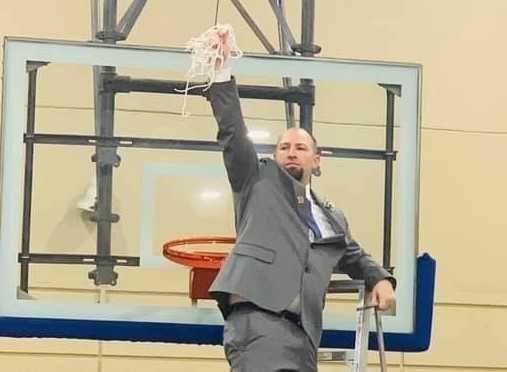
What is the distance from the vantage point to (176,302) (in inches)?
131

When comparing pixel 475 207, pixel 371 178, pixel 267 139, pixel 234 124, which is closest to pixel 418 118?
pixel 371 178

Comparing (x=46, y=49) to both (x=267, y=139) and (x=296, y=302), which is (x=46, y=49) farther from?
(x=296, y=302)

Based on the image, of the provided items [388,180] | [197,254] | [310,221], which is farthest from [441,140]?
[310,221]

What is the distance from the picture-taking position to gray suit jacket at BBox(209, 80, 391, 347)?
8.67ft

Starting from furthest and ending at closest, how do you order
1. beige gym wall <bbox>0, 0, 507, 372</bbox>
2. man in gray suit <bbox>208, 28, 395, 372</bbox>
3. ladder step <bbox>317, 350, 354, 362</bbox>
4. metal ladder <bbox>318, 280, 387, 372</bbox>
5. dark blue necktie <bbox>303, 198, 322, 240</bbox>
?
beige gym wall <bbox>0, 0, 507, 372</bbox>
ladder step <bbox>317, 350, 354, 362</bbox>
metal ladder <bbox>318, 280, 387, 372</bbox>
dark blue necktie <bbox>303, 198, 322, 240</bbox>
man in gray suit <bbox>208, 28, 395, 372</bbox>

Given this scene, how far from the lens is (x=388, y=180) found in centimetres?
346

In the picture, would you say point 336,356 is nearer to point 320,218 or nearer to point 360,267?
point 360,267

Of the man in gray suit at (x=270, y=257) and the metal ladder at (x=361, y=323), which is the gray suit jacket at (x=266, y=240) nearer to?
the man in gray suit at (x=270, y=257)

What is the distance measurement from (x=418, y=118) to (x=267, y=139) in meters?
0.51

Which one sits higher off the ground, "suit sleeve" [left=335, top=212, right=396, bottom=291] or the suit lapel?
the suit lapel

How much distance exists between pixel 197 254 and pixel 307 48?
0.89m

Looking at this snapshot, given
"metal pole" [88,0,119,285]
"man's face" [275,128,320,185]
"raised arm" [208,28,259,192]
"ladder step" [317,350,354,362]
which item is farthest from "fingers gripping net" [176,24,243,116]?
"ladder step" [317,350,354,362]

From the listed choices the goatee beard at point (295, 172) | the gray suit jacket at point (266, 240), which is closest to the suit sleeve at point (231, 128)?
the gray suit jacket at point (266, 240)

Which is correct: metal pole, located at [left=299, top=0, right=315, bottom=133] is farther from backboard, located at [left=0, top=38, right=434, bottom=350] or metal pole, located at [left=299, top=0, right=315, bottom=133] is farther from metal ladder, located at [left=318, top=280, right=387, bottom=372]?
metal ladder, located at [left=318, top=280, right=387, bottom=372]
